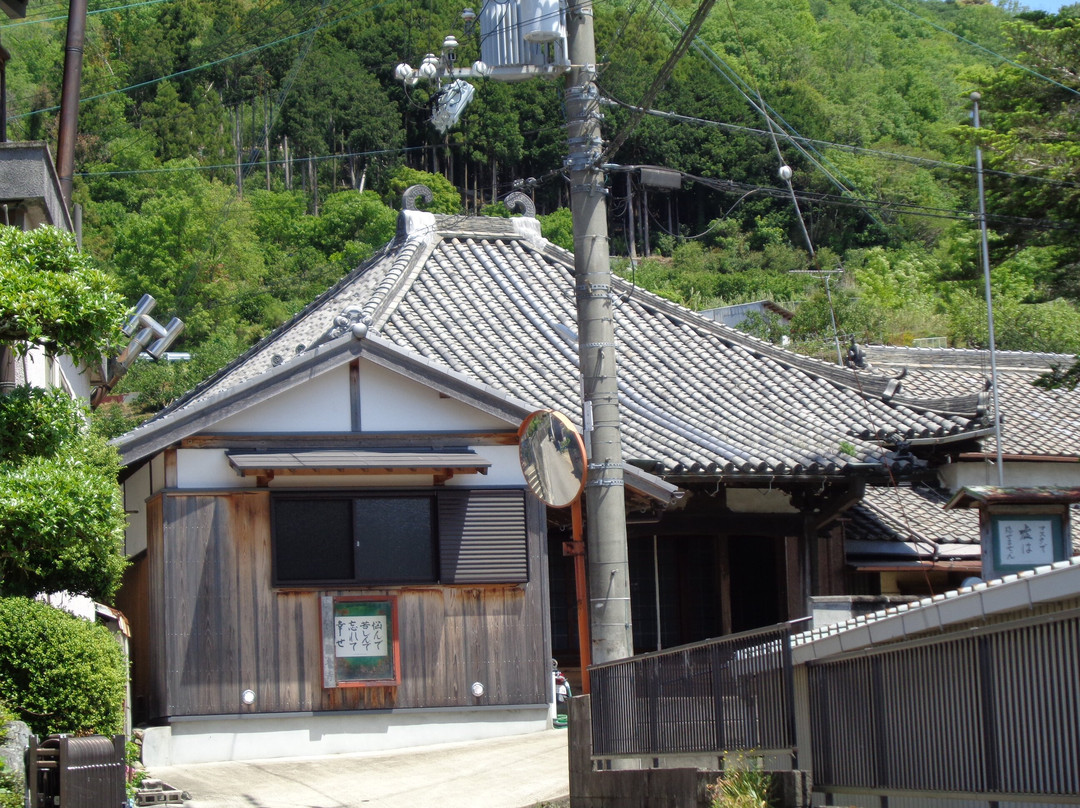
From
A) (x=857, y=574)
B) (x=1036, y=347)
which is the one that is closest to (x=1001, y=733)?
(x=857, y=574)

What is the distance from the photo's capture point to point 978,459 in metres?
22.2

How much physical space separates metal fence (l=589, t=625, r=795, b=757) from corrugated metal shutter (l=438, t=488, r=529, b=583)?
455cm

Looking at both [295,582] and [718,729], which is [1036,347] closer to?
[295,582]

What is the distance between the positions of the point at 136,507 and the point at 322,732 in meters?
3.93

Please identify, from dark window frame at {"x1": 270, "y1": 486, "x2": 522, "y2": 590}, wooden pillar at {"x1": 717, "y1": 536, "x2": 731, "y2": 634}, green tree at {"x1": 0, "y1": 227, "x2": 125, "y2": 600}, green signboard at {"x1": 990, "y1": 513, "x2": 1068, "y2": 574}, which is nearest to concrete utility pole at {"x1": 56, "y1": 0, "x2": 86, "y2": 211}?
dark window frame at {"x1": 270, "y1": 486, "x2": 522, "y2": 590}

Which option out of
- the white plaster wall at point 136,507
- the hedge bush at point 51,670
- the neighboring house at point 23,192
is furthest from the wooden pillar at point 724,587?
the hedge bush at point 51,670

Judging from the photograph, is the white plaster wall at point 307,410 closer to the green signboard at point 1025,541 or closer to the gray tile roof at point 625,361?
the gray tile roof at point 625,361

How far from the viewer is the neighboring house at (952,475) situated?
1939 centimetres

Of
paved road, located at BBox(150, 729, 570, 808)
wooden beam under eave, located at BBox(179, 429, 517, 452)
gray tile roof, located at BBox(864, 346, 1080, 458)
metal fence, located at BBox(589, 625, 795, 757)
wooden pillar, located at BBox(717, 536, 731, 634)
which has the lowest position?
paved road, located at BBox(150, 729, 570, 808)

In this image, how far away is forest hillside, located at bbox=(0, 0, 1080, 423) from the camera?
70000 mm

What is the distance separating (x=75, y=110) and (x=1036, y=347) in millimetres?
34549

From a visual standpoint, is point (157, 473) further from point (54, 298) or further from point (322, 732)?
point (54, 298)

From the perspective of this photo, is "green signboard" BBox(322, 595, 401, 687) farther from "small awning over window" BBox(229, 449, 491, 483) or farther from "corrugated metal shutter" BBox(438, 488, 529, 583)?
"small awning over window" BBox(229, 449, 491, 483)

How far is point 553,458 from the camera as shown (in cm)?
1162
